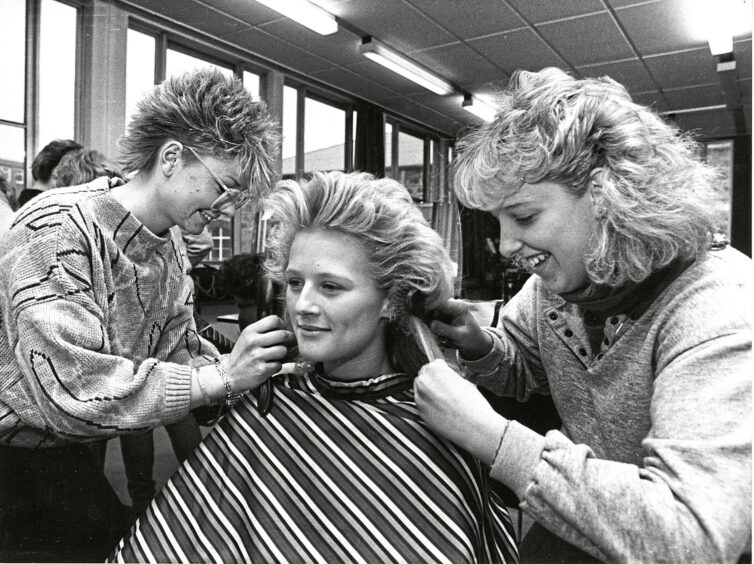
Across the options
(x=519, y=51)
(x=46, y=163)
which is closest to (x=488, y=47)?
(x=519, y=51)

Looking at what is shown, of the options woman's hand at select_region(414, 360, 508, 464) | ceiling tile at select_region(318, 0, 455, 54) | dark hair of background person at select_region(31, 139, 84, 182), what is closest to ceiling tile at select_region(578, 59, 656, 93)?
ceiling tile at select_region(318, 0, 455, 54)

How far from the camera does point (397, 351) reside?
4.29 ft

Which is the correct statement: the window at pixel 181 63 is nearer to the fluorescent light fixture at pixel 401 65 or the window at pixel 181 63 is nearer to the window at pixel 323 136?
the window at pixel 323 136

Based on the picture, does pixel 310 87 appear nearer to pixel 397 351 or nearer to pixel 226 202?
pixel 226 202

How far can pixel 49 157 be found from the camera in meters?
1.46

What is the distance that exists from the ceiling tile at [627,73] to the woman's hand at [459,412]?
29.0 inches

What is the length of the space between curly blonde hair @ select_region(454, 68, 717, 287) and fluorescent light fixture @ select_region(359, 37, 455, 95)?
374 mm

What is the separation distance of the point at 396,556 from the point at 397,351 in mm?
446

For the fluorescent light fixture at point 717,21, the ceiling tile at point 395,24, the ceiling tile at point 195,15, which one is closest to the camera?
the fluorescent light fixture at point 717,21

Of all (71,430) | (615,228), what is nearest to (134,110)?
(71,430)

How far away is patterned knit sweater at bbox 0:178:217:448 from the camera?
3.79 ft

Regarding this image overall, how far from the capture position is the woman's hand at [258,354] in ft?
4.06

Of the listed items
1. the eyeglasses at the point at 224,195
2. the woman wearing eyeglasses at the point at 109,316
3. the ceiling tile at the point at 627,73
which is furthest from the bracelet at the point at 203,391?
the ceiling tile at the point at 627,73

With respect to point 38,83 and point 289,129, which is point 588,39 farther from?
point 38,83
